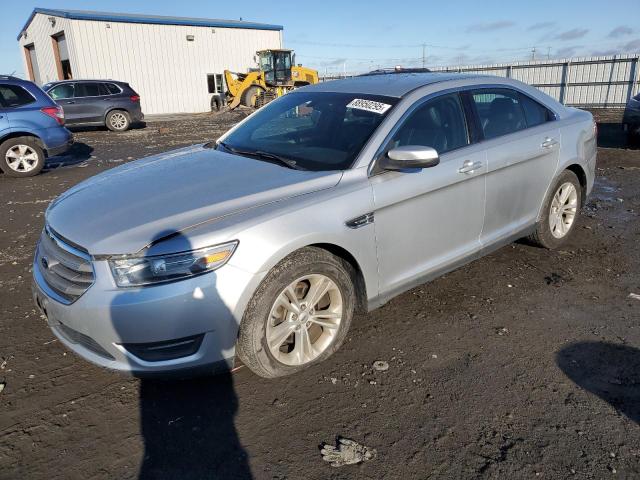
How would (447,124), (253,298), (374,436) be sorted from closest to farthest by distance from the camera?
(374,436), (253,298), (447,124)

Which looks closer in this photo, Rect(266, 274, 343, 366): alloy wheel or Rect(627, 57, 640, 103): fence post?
Rect(266, 274, 343, 366): alloy wheel

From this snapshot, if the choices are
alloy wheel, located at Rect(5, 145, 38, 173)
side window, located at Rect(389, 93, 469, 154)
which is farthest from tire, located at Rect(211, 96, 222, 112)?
side window, located at Rect(389, 93, 469, 154)

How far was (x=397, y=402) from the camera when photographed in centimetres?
270

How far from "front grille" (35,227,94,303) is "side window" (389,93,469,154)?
79.4 inches

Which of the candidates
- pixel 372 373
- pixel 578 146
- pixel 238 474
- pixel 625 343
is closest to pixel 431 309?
pixel 372 373

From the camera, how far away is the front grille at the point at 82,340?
8.38ft

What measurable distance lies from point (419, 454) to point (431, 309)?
1559 mm

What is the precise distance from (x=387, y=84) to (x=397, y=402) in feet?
7.75

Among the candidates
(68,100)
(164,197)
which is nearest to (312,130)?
(164,197)

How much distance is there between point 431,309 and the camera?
3.75m

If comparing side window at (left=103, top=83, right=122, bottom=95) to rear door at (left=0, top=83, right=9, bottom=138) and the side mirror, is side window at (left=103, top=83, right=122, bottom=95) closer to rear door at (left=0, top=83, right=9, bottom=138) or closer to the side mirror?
rear door at (left=0, top=83, right=9, bottom=138)

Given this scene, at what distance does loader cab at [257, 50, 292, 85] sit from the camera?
27.1 metres

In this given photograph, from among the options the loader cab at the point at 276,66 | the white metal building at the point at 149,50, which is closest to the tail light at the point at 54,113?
the loader cab at the point at 276,66

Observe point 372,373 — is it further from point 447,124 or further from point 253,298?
point 447,124
